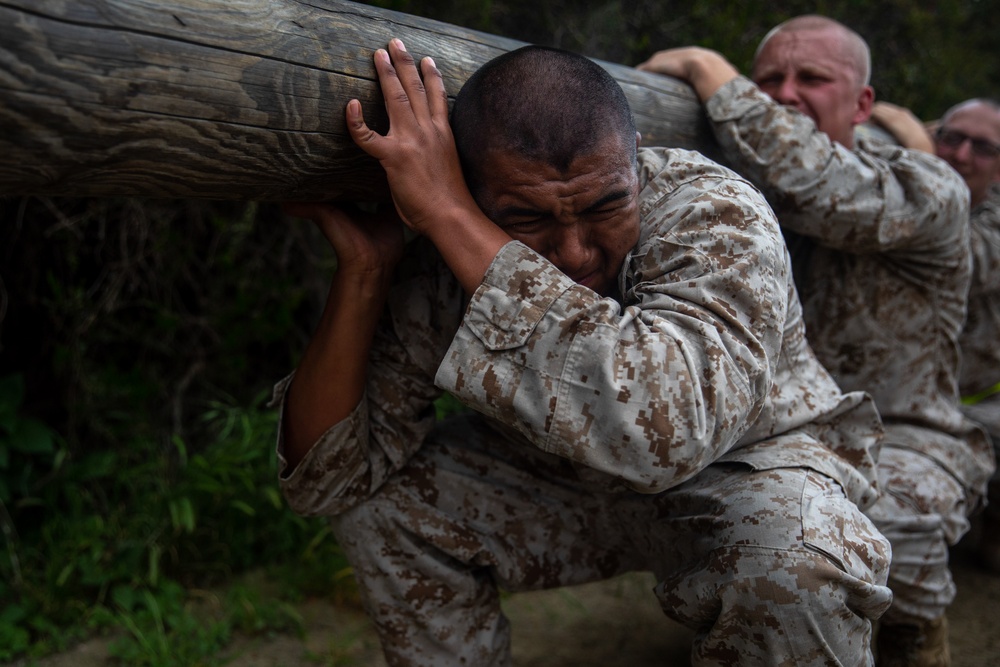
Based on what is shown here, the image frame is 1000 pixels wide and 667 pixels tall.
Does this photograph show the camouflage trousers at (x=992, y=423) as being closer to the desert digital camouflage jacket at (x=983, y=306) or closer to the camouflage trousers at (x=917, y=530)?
the desert digital camouflage jacket at (x=983, y=306)

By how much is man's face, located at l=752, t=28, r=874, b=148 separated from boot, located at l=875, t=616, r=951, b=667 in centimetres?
140

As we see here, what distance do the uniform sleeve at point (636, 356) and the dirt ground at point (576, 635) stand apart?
1.37 metres

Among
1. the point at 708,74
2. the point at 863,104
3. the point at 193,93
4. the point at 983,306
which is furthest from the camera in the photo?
the point at 983,306

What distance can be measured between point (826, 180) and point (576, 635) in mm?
1607

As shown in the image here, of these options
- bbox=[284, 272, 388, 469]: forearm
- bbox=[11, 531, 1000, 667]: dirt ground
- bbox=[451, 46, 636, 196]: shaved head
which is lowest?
bbox=[11, 531, 1000, 667]: dirt ground

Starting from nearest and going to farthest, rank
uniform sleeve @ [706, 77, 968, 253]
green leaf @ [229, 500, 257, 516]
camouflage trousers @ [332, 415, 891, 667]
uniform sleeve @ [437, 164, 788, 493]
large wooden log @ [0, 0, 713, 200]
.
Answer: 1. large wooden log @ [0, 0, 713, 200]
2. uniform sleeve @ [437, 164, 788, 493]
3. camouflage trousers @ [332, 415, 891, 667]
4. uniform sleeve @ [706, 77, 968, 253]
5. green leaf @ [229, 500, 257, 516]

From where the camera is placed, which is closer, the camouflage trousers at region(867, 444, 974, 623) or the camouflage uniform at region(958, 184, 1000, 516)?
the camouflage trousers at region(867, 444, 974, 623)

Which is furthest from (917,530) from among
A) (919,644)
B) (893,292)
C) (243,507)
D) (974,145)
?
(243,507)

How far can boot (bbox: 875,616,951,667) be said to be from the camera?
2.45 metres

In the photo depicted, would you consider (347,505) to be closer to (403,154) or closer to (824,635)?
(403,154)

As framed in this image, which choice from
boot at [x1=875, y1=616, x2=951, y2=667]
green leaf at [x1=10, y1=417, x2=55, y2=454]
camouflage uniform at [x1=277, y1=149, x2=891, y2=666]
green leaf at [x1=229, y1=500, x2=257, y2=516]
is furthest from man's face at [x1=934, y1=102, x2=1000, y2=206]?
green leaf at [x1=10, y1=417, x2=55, y2=454]

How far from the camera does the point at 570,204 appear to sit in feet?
5.53

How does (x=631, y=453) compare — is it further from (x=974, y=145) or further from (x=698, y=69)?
(x=974, y=145)

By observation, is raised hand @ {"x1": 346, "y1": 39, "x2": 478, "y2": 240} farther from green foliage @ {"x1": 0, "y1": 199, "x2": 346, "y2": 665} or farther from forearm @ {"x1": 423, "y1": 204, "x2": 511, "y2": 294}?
green foliage @ {"x1": 0, "y1": 199, "x2": 346, "y2": 665}
